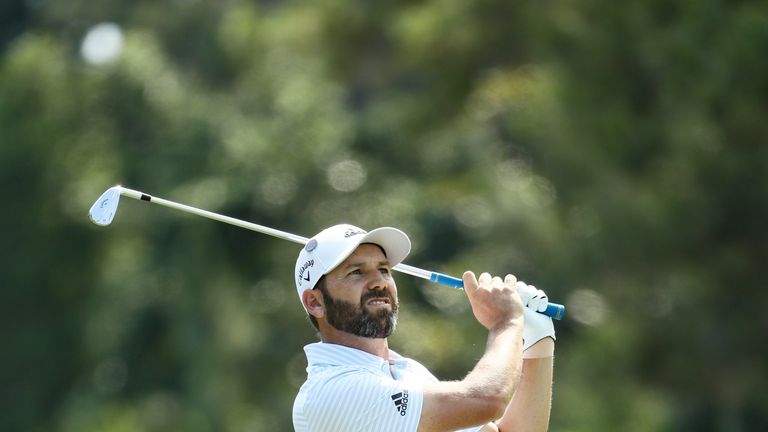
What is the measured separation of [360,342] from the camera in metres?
5.32

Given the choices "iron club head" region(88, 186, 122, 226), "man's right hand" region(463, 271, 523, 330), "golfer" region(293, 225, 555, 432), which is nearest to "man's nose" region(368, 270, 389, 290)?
"golfer" region(293, 225, 555, 432)

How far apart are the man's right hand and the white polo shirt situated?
279mm

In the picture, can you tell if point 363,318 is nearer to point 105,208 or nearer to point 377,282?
point 377,282

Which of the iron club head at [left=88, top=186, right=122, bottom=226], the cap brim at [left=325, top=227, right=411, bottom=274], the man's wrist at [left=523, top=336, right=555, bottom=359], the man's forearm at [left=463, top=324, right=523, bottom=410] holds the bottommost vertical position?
the man's forearm at [left=463, top=324, right=523, bottom=410]

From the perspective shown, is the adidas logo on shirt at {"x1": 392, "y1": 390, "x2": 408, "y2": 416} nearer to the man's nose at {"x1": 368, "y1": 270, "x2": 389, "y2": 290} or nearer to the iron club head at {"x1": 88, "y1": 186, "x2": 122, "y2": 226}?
the man's nose at {"x1": 368, "y1": 270, "x2": 389, "y2": 290}

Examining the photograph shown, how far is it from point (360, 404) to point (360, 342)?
268mm

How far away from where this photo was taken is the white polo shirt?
5074mm

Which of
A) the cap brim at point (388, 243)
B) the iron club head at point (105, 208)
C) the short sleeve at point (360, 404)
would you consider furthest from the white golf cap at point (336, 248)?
the iron club head at point (105, 208)

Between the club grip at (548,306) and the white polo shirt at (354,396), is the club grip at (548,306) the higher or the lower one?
the higher one

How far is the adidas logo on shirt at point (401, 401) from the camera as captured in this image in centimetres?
506

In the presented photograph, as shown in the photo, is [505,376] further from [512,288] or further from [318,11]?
[318,11]

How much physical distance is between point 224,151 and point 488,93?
10.6ft

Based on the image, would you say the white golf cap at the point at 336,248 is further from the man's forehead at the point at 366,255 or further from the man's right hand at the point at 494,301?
the man's right hand at the point at 494,301

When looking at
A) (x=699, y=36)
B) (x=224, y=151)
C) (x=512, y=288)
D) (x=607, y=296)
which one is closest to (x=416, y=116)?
(x=224, y=151)
